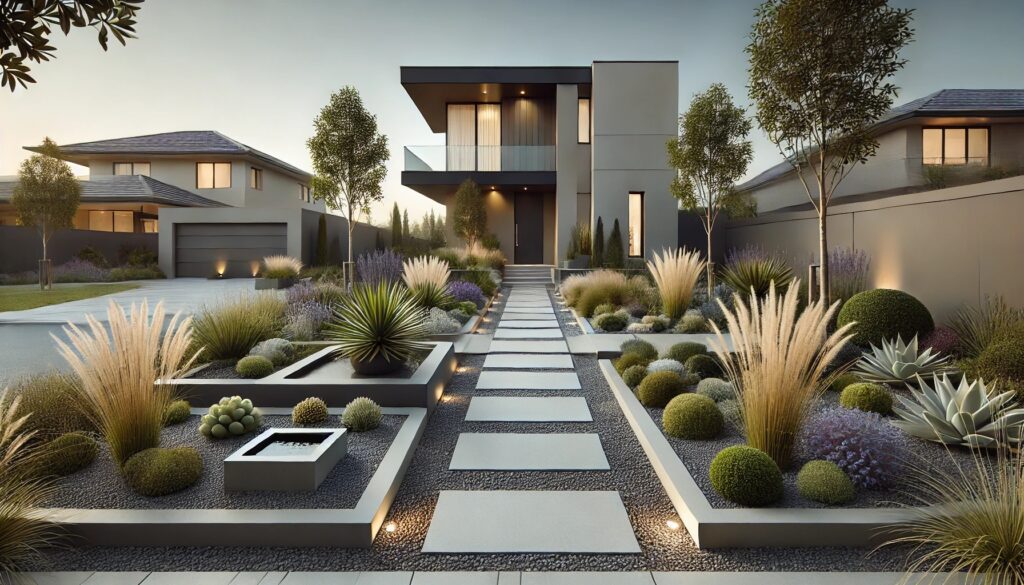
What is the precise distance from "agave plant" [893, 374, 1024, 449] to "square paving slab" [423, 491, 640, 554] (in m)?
2.26

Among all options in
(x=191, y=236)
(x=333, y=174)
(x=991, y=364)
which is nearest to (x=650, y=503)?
(x=991, y=364)

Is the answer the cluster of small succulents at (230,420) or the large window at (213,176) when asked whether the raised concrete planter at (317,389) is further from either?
the large window at (213,176)

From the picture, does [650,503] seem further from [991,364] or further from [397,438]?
[991,364]

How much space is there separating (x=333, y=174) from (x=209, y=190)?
1755cm

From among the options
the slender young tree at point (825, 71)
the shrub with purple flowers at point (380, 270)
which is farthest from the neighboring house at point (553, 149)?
the slender young tree at point (825, 71)

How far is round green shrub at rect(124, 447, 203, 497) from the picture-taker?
304cm

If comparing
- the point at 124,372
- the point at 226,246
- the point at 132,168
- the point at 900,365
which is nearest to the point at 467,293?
the point at 900,365

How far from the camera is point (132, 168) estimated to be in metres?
25.2

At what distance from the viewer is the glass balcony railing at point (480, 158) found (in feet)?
63.5

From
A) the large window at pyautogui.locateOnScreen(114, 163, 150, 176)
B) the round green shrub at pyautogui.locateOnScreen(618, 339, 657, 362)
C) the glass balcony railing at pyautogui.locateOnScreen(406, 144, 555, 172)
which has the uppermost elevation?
the large window at pyautogui.locateOnScreen(114, 163, 150, 176)

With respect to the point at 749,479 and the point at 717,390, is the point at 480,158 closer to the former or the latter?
the point at 717,390

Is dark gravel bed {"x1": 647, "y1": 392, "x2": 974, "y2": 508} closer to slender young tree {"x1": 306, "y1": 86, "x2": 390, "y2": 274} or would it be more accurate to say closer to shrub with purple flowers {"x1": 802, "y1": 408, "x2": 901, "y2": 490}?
shrub with purple flowers {"x1": 802, "y1": 408, "x2": 901, "y2": 490}

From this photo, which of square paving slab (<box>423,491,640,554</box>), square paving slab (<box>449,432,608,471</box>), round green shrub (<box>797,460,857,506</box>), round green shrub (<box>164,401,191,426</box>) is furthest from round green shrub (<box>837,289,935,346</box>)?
round green shrub (<box>164,401,191,426</box>)

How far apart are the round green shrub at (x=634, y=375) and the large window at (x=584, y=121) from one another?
15.4 metres
